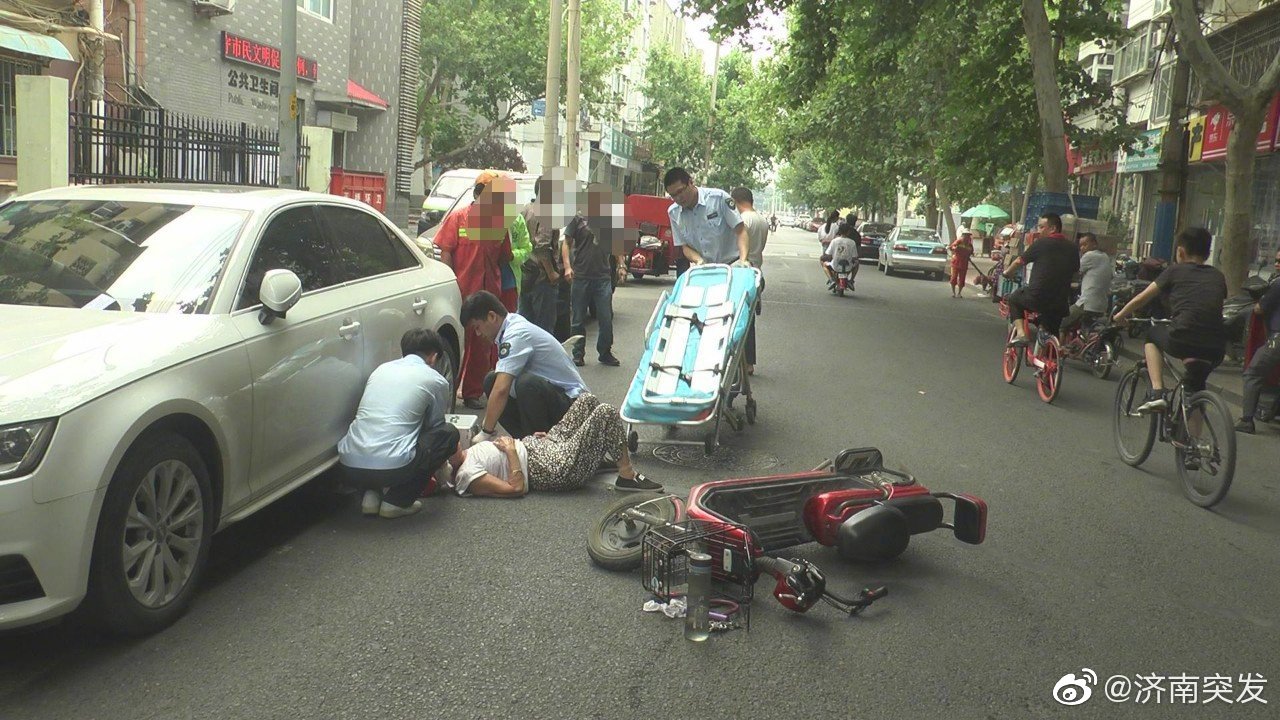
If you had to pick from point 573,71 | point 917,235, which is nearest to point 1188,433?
point 573,71

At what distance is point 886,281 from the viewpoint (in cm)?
2997

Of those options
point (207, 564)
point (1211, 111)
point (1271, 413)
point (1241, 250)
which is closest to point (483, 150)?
point (1211, 111)

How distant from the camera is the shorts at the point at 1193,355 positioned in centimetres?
757

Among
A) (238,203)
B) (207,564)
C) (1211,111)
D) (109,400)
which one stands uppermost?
(1211,111)

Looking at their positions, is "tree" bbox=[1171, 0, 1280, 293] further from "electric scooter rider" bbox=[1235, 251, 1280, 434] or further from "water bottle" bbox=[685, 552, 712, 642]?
"water bottle" bbox=[685, 552, 712, 642]

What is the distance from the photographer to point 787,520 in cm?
540

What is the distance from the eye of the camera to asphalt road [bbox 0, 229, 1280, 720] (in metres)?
3.83

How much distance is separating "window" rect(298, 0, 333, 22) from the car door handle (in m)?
21.1

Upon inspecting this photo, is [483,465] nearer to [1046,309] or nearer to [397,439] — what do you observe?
[397,439]

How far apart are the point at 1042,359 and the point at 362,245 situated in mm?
7295

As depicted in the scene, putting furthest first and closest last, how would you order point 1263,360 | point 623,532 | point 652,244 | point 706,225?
point 652,244
point 1263,360
point 706,225
point 623,532

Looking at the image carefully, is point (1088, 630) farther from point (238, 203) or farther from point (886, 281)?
point (886, 281)

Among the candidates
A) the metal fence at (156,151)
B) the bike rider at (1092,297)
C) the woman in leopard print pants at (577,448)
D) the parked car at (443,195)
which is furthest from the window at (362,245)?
the parked car at (443,195)

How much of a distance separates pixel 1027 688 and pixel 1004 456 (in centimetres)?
439
